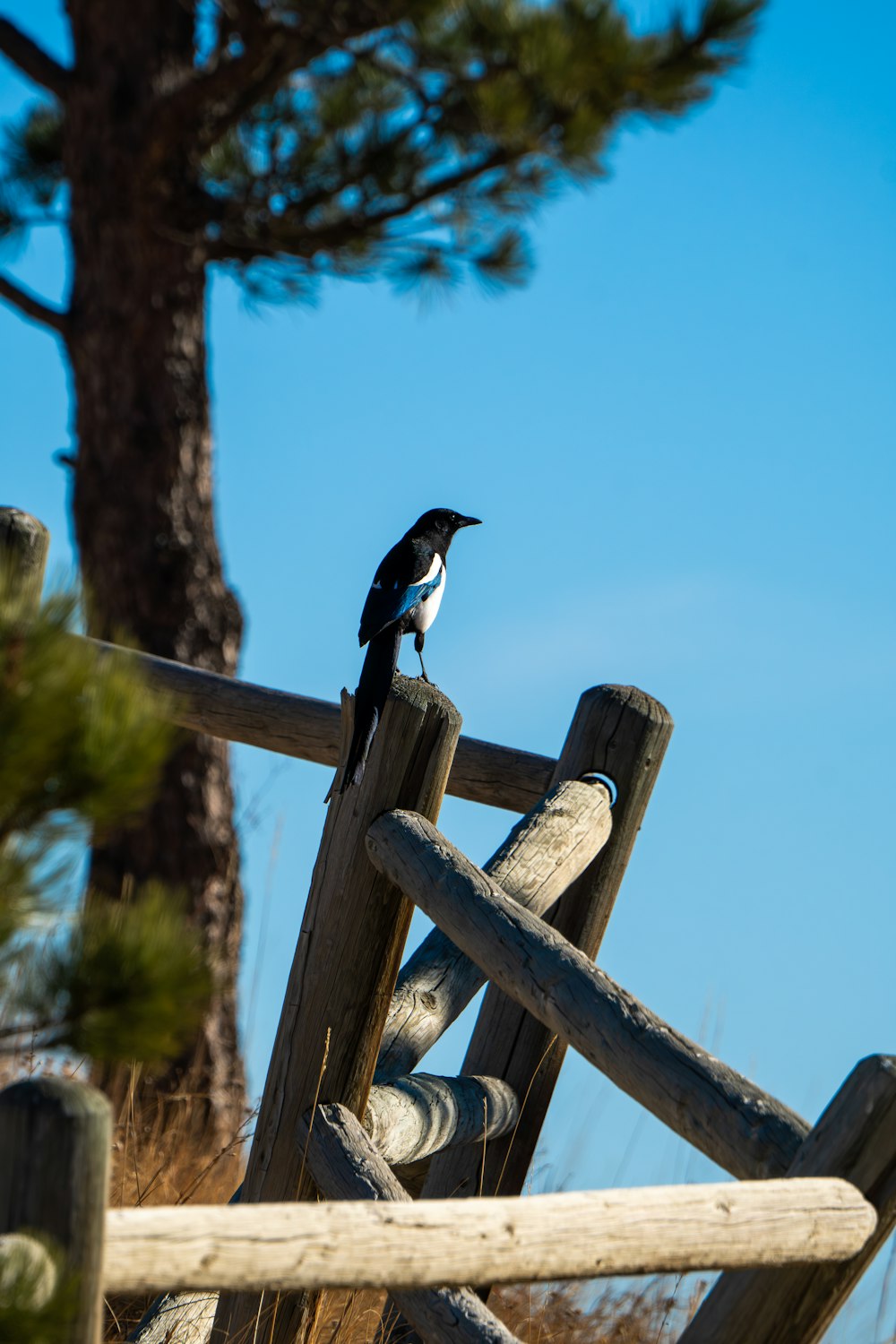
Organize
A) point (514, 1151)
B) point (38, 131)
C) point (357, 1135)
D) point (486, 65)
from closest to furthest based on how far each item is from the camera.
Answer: point (357, 1135)
point (514, 1151)
point (486, 65)
point (38, 131)

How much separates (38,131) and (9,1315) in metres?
7.37

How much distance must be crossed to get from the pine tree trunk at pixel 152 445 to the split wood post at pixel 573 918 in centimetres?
322

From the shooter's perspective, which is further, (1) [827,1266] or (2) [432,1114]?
(2) [432,1114]

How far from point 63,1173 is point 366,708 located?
119cm

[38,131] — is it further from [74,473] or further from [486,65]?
[486,65]

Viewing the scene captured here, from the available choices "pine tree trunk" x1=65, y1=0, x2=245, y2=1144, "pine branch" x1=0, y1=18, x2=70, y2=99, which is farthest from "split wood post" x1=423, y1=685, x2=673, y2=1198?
"pine branch" x1=0, y1=18, x2=70, y2=99

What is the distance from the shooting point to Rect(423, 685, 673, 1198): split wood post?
275 centimetres

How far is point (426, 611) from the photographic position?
2.87 meters

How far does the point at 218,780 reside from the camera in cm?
592

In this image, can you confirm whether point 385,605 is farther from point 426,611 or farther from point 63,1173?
point 63,1173

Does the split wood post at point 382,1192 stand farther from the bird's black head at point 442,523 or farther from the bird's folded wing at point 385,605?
the bird's black head at point 442,523

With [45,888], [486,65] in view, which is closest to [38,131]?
[486,65]

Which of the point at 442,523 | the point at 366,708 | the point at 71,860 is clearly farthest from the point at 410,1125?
the point at 442,523

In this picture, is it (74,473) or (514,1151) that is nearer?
(514,1151)
